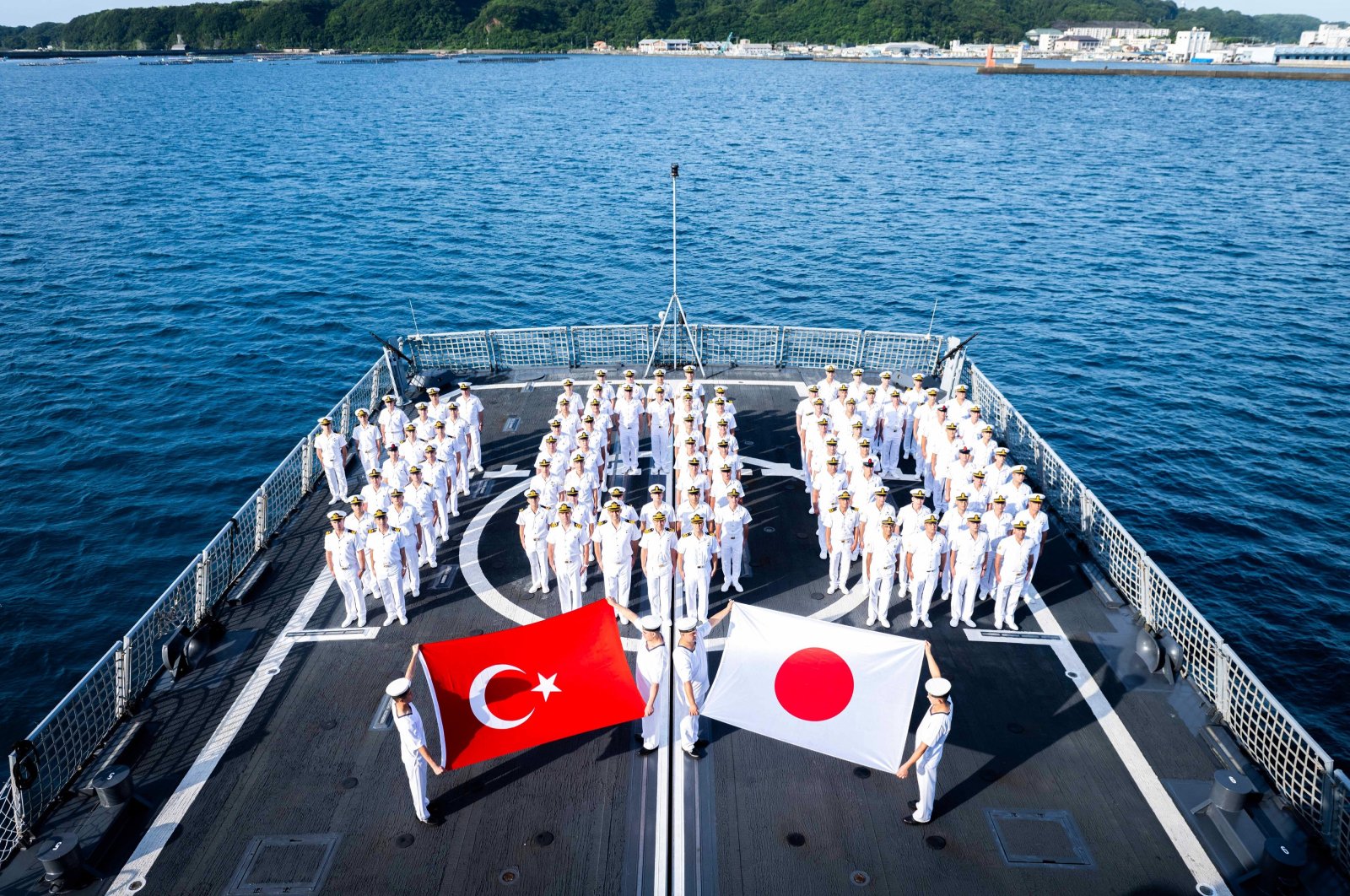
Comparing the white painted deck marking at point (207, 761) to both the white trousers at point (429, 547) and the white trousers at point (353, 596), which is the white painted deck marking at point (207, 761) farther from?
the white trousers at point (429, 547)

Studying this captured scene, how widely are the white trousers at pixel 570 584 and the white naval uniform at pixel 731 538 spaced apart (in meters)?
2.67

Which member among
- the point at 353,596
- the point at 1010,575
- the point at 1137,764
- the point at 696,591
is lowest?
the point at 1137,764

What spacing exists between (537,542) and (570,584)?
3.76 feet

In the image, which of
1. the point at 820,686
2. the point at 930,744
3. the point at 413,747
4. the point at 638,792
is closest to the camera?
the point at 930,744

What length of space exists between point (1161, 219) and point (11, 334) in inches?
3175

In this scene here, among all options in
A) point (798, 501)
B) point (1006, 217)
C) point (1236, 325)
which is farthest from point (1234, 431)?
point (1006, 217)

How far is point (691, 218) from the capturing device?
71812mm

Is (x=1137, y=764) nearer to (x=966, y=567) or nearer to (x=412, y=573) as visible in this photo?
(x=966, y=567)

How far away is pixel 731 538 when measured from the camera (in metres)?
16.3

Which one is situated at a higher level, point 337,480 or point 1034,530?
point 1034,530

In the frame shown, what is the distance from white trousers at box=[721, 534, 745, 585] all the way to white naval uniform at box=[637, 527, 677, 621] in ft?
3.85

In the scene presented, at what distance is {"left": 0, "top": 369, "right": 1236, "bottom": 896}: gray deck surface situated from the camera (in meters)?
10.8

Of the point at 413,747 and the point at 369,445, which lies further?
the point at 369,445

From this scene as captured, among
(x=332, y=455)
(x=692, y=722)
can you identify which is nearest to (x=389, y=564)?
(x=332, y=455)
